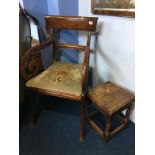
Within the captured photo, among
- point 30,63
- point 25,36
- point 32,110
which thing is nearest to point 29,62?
point 30,63

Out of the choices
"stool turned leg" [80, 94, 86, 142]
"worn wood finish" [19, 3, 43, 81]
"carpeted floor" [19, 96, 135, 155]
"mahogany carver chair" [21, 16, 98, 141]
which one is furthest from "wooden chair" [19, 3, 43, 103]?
"stool turned leg" [80, 94, 86, 142]

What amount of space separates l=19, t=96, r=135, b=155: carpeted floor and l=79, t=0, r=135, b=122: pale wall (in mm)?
266

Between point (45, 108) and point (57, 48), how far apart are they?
574 mm

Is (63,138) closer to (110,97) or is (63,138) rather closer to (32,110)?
(32,110)

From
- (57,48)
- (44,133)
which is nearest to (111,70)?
(57,48)

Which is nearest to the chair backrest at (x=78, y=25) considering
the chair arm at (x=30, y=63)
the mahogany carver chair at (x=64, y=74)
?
the mahogany carver chair at (x=64, y=74)

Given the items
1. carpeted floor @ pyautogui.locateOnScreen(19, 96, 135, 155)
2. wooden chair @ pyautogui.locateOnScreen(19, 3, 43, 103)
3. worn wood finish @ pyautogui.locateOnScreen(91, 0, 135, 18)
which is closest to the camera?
worn wood finish @ pyautogui.locateOnScreen(91, 0, 135, 18)

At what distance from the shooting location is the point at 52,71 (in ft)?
5.24

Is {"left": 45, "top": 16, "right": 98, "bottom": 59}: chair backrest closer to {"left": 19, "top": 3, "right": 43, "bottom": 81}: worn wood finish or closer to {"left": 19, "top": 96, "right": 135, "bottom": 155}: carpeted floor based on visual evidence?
{"left": 19, "top": 3, "right": 43, "bottom": 81}: worn wood finish

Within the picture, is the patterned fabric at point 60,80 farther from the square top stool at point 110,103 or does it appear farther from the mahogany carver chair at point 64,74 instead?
the square top stool at point 110,103

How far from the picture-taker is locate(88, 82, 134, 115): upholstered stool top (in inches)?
54.6
